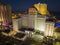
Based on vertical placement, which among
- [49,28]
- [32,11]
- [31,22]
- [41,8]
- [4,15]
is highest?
[41,8]

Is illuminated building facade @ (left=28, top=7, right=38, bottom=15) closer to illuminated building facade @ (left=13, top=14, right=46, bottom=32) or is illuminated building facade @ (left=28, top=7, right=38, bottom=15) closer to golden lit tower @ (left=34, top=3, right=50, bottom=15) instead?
golden lit tower @ (left=34, top=3, right=50, bottom=15)

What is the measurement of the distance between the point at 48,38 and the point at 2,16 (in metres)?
11.0

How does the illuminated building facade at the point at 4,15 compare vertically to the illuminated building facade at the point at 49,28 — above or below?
above

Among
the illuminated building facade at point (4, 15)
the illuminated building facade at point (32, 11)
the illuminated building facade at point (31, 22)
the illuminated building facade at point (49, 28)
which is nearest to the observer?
the illuminated building facade at point (49, 28)

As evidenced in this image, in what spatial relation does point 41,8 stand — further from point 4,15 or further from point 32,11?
point 4,15

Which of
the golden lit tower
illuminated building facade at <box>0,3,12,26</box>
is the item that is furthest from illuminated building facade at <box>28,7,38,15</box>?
illuminated building facade at <box>0,3,12,26</box>

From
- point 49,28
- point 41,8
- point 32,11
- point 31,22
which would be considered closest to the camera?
point 49,28

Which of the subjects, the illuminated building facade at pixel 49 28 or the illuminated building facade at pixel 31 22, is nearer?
the illuminated building facade at pixel 49 28

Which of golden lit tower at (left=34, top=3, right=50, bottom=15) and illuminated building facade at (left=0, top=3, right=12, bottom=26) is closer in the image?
illuminated building facade at (left=0, top=3, right=12, bottom=26)

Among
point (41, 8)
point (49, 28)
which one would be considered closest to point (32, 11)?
point (41, 8)

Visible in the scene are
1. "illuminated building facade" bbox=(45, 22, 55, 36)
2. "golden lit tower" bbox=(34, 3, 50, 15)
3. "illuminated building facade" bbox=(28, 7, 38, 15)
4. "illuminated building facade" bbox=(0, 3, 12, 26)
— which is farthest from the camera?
"golden lit tower" bbox=(34, 3, 50, 15)

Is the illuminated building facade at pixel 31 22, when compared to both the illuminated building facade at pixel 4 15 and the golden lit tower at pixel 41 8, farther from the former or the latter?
the golden lit tower at pixel 41 8

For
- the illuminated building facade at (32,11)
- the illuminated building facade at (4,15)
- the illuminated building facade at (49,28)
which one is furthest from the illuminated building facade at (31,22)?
the illuminated building facade at (4,15)

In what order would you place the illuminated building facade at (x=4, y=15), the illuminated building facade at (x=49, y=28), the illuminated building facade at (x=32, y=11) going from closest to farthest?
the illuminated building facade at (x=49, y=28) → the illuminated building facade at (x=4, y=15) → the illuminated building facade at (x=32, y=11)
